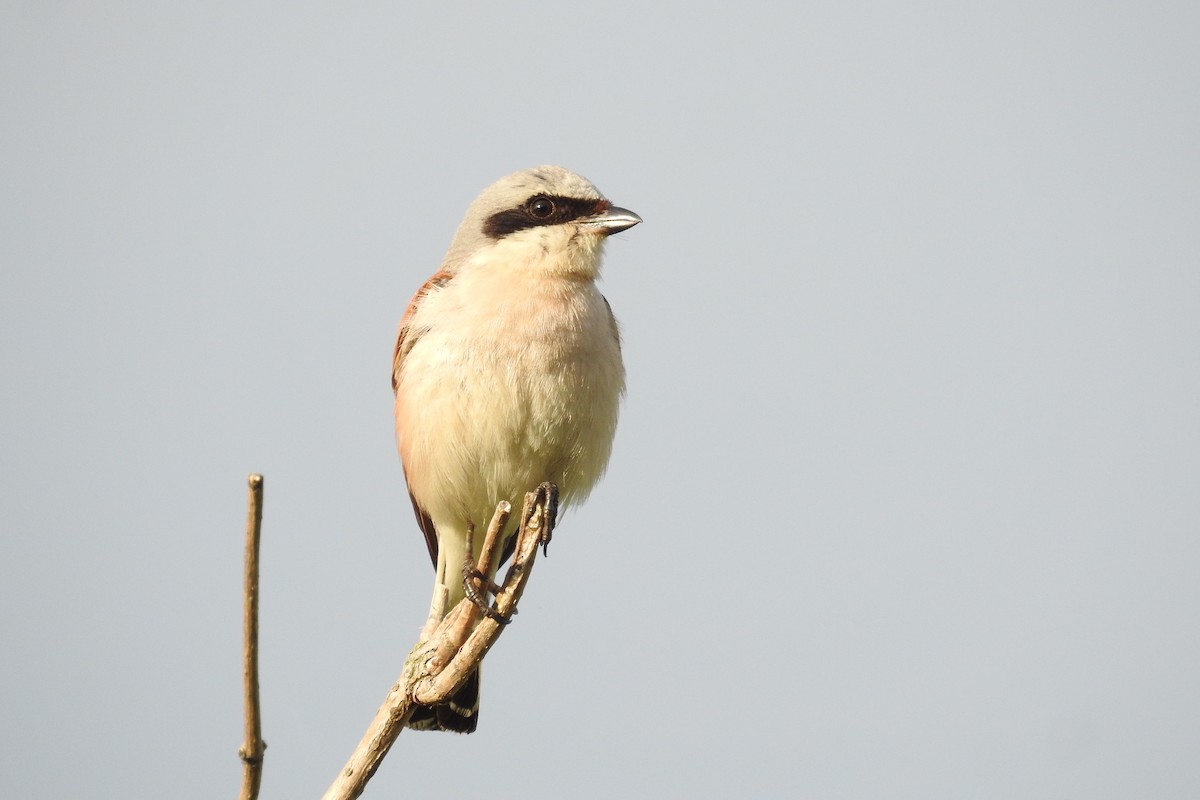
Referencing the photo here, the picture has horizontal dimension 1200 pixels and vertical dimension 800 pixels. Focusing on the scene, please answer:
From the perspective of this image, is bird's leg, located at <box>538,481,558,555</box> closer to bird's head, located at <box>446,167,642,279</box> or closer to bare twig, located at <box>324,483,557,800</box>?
bare twig, located at <box>324,483,557,800</box>

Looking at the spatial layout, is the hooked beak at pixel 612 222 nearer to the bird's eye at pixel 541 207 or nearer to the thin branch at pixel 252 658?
the bird's eye at pixel 541 207

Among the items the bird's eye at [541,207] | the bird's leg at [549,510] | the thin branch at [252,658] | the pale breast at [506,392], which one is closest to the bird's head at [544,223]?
the bird's eye at [541,207]

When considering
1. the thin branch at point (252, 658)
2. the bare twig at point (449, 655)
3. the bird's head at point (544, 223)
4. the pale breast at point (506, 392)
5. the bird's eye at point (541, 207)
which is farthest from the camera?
the bird's eye at point (541, 207)

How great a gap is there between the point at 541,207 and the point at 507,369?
1116mm

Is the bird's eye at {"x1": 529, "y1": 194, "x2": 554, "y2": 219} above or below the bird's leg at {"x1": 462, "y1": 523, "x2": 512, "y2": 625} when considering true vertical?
above

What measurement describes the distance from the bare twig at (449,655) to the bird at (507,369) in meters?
0.34

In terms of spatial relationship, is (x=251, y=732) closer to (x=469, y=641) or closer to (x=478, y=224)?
(x=469, y=641)

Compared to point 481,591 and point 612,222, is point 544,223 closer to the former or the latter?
point 612,222

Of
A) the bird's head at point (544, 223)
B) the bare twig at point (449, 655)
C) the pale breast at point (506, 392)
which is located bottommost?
the bare twig at point (449, 655)

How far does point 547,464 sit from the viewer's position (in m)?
5.60

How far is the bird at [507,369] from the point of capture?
17.6 feet

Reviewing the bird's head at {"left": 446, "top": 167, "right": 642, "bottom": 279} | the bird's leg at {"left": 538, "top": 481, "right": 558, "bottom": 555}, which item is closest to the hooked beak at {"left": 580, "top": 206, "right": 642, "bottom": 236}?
the bird's head at {"left": 446, "top": 167, "right": 642, "bottom": 279}

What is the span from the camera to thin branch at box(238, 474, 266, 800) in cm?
271

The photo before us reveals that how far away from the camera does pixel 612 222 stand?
5.93m
